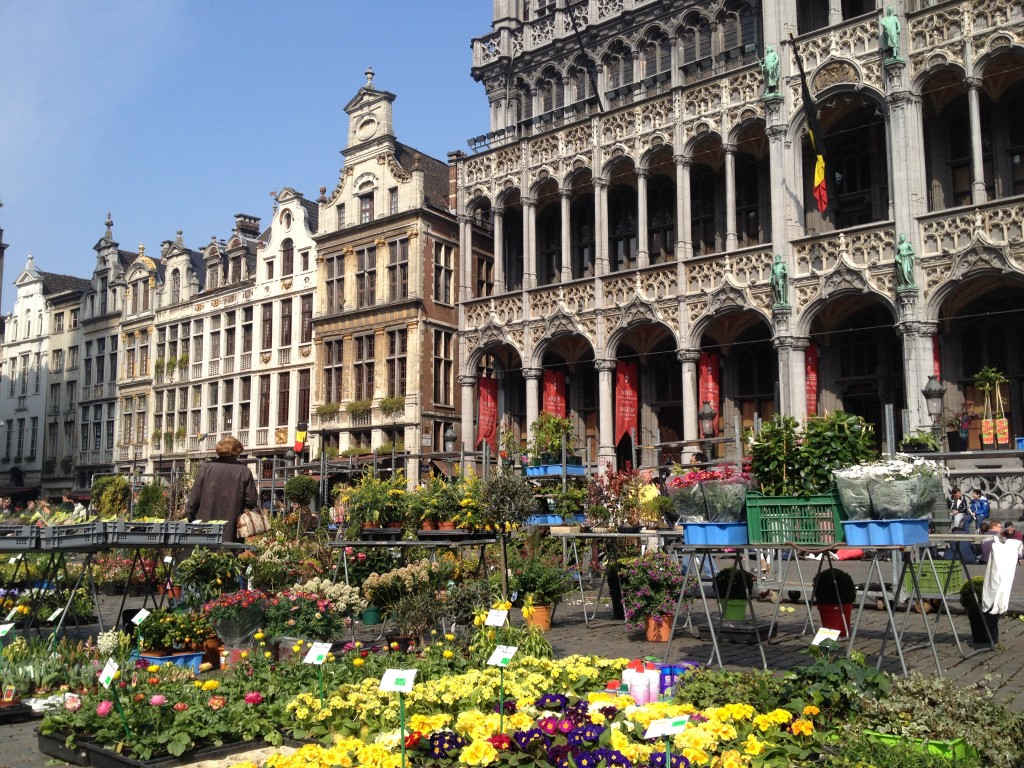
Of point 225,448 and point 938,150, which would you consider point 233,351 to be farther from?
point 225,448

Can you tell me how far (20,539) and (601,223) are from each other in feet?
75.3

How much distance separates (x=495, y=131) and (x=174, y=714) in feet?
98.3

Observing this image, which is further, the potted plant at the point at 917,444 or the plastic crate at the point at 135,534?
the potted plant at the point at 917,444

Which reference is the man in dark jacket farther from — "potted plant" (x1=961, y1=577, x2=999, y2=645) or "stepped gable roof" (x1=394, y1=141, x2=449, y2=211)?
"stepped gable roof" (x1=394, y1=141, x2=449, y2=211)

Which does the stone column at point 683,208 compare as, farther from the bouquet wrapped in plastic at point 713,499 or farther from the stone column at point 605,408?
the bouquet wrapped in plastic at point 713,499

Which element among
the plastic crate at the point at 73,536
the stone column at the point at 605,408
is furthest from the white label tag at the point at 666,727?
the stone column at the point at 605,408

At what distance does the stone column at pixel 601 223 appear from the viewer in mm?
29797

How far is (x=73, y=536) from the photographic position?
9406 mm

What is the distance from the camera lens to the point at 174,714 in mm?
6996

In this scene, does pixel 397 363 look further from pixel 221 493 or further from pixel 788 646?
pixel 788 646

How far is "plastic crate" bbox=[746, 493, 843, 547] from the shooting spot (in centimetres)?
830

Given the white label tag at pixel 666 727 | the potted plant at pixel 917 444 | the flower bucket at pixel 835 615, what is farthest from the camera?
the potted plant at pixel 917 444

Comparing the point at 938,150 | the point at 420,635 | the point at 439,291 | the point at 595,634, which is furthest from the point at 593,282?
the point at 420,635

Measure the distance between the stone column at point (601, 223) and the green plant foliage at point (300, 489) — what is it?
1100cm
